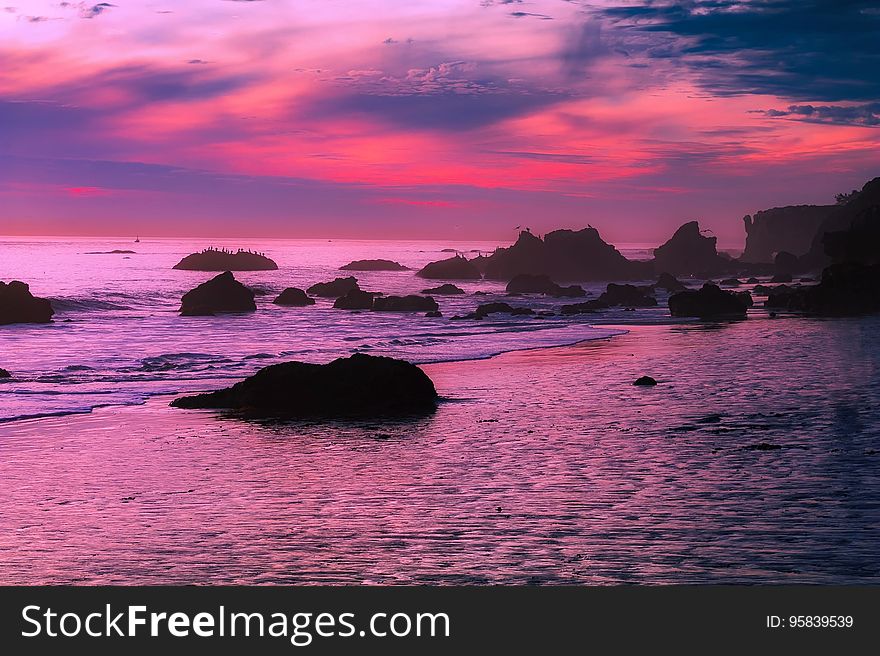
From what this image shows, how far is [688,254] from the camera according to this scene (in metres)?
189

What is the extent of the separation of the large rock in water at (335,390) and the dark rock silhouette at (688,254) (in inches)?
6634

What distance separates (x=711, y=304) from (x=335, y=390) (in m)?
41.9

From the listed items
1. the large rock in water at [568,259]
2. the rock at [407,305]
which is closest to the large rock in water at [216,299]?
the rock at [407,305]

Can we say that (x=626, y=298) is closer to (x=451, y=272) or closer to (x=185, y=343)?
(x=185, y=343)

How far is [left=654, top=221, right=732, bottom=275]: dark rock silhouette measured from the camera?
186125 millimetres

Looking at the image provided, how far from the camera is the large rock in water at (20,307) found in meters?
57.9

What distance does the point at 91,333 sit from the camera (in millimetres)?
53156

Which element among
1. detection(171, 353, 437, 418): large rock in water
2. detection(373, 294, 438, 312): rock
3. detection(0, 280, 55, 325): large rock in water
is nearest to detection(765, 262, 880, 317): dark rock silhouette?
detection(373, 294, 438, 312): rock

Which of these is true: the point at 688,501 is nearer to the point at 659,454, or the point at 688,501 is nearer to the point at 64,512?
the point at 659,454

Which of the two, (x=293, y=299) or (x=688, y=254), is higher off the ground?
(x=688, y=254)

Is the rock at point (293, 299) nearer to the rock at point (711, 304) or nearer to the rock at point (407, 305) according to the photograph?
the rock at point (407, 305)

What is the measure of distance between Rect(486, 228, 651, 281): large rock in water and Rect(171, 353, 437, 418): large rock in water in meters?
146

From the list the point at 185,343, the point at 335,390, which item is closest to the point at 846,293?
the point at 185,343

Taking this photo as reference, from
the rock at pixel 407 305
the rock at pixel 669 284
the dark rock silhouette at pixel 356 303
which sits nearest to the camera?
the rock at pixel 407 305
